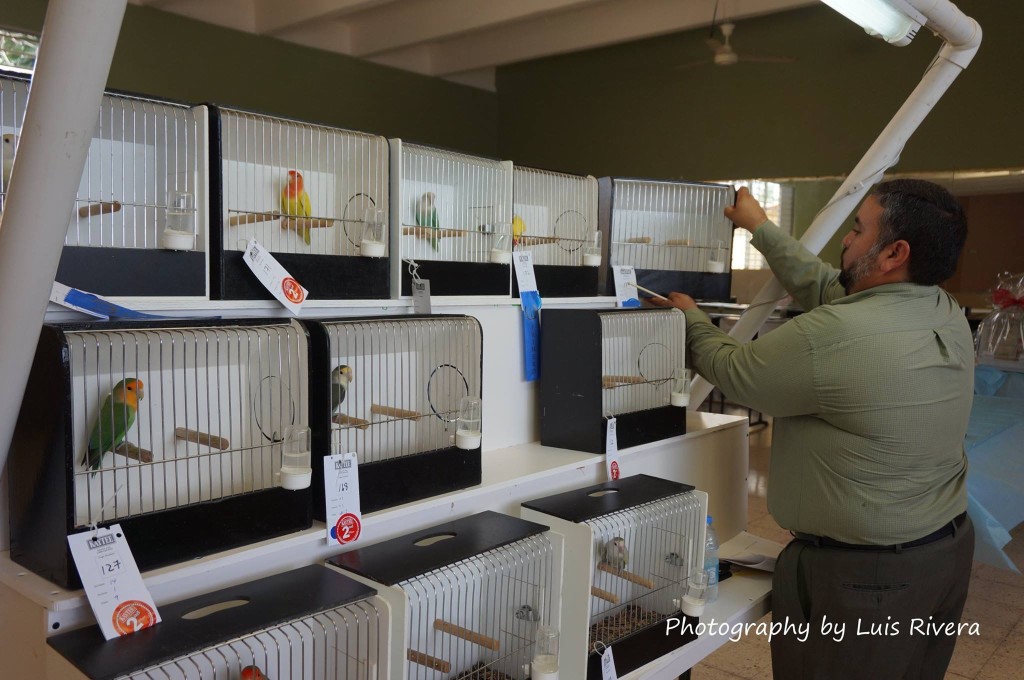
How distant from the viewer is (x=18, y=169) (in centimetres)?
73

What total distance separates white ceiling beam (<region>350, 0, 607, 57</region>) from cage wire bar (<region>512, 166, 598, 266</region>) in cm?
410

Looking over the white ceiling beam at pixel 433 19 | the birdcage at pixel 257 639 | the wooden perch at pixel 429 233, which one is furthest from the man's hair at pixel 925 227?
the white ceiling beam at pixel 433 19

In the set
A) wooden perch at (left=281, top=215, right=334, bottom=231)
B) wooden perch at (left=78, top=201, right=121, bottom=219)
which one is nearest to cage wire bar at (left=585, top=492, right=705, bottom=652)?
wooden perch at (left=281, top=215, right=334, bottom=231)

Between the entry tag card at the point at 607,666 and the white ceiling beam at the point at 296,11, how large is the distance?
5.30 meters

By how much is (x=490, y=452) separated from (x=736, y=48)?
234 inches

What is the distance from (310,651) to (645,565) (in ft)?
2.60

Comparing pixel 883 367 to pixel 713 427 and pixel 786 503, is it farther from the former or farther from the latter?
pixel 713 427

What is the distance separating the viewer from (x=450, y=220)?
1.72m

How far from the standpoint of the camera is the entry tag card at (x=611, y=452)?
171cm

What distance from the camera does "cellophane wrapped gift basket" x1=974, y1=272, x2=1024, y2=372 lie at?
10.8 ft

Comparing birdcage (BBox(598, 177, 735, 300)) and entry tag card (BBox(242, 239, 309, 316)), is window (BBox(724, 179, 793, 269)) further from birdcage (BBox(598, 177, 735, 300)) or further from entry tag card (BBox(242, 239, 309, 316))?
entry tag card (BBox(242, 239, 309, 316))

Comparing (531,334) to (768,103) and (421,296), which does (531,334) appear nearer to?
(421,296)

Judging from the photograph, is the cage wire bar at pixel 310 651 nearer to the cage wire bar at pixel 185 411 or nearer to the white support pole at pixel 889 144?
the cage wire bar at pixel 185 411

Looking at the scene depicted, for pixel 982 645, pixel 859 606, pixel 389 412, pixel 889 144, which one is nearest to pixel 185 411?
pixel 389 412
